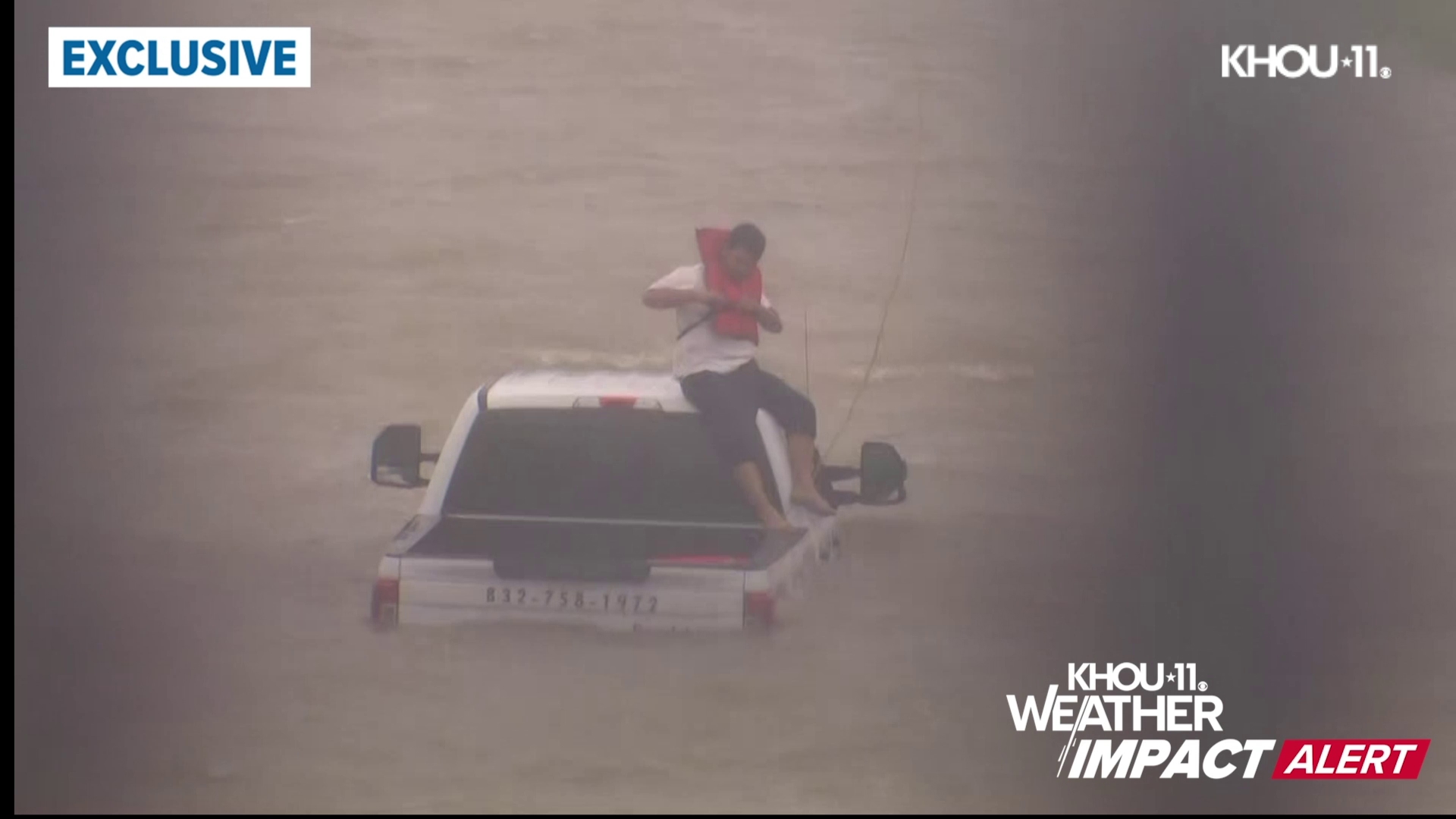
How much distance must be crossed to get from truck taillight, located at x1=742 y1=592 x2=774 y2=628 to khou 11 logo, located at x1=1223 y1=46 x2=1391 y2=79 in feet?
8.01

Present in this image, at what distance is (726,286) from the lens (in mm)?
6488

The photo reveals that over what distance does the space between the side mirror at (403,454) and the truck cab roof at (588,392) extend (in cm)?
30

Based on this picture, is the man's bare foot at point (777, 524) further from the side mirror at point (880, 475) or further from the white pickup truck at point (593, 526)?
the side mirror at point (880, 475)

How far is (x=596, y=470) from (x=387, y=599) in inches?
30.4

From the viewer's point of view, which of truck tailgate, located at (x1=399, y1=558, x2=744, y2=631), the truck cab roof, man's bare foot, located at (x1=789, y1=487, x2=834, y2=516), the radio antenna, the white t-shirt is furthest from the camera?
the radio antenna

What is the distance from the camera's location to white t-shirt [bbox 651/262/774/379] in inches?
248

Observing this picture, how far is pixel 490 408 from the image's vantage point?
6062 mm

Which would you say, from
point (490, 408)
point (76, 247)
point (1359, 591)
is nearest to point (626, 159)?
point (490, 408)

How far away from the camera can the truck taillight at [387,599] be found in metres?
5.76

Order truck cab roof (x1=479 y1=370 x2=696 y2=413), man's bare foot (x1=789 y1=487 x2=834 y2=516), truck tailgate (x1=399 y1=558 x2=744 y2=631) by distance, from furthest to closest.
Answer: man's bare foot (x1=789 y1=487 x2=834 y2=516)
truck cab roof (x1=479 y1=370 x2=696 y2=413)
truck tailgate (x1=399 y1=558 x2=744 y2=631)

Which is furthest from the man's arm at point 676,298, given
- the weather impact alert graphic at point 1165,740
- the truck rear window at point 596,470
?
the weather impact alert graphic at point 1165,740

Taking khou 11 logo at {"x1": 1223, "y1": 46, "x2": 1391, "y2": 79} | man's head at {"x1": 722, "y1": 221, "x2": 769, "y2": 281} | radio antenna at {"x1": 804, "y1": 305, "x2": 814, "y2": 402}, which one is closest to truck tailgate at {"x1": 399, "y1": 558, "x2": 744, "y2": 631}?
radio antenna at {"x1": 804, "y1": 305, "x2": 814, "y2": 402}

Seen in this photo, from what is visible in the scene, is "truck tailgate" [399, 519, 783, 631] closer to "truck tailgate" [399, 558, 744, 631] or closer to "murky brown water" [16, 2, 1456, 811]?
"truck tailgate" [399, 558, 744, 631]

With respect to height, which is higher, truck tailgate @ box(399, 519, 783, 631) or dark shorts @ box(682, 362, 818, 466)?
dark shorts @ box(682, 362, 818, 466)
